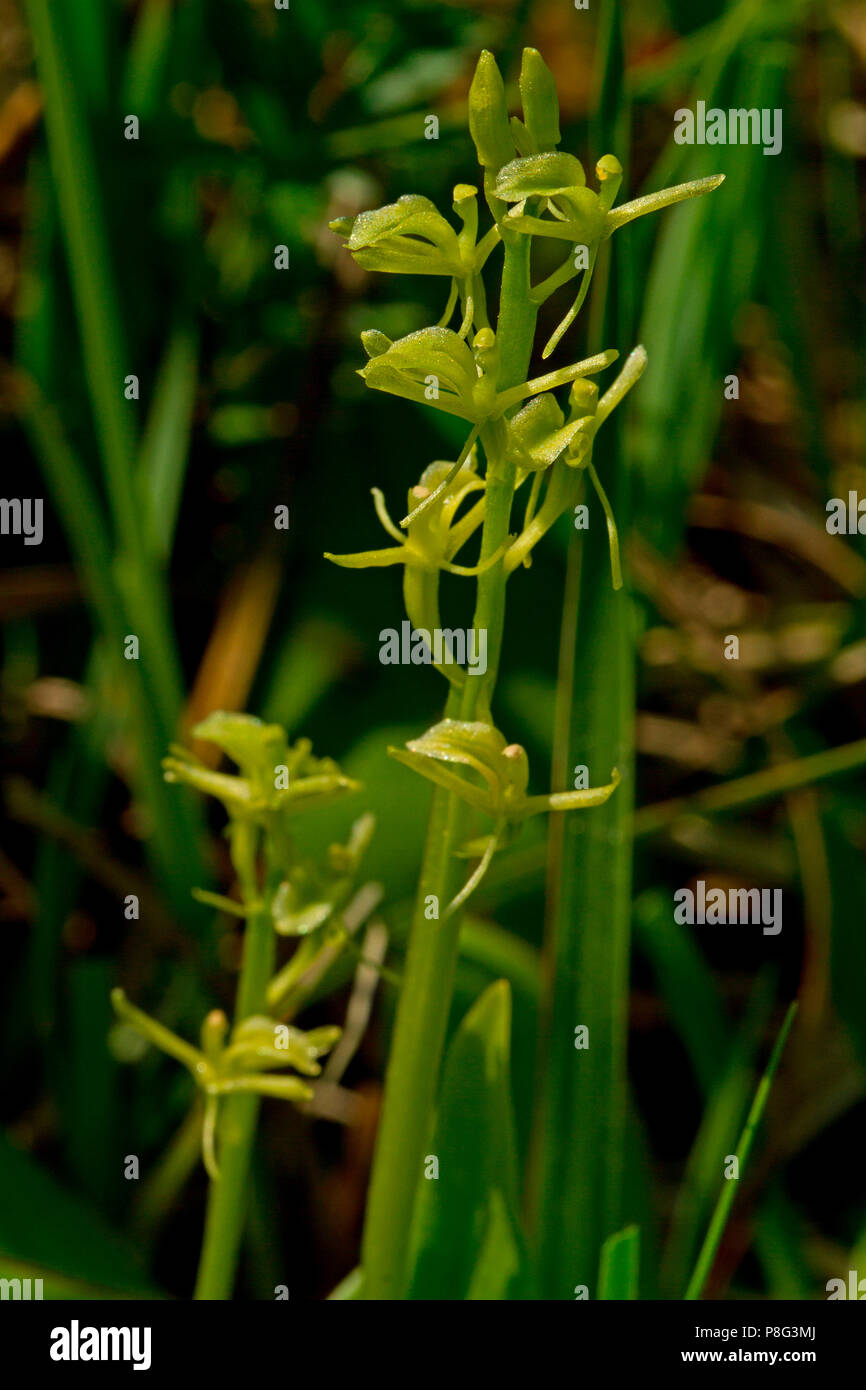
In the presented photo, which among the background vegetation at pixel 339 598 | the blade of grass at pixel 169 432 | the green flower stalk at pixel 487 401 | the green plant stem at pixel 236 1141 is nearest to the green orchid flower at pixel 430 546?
the green flower stalk at pixel 487 401

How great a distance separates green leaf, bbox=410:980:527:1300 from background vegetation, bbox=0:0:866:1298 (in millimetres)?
289

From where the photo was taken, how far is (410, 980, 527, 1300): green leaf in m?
0.72

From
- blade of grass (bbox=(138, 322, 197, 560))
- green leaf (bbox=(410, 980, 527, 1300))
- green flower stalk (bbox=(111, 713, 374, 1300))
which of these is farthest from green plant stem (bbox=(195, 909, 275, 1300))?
blade of grass (bbox=(138, 322, 197, 560))

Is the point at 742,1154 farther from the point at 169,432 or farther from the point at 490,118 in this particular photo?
the point at 169,432

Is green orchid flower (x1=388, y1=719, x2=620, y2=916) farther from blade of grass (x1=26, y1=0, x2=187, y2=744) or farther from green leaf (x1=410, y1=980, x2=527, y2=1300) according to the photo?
blade of grass (x1=26, y1=0, x2=187, y2=744)

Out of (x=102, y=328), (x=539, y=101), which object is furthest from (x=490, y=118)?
(x=102, y=328)

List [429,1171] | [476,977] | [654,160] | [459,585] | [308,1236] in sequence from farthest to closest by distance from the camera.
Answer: [654,160] → [459,585] → [308,1236] → [476,977] → [429,1171]

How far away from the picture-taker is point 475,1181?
741 millimetres

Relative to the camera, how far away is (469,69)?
1566 mm

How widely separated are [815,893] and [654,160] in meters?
1.01

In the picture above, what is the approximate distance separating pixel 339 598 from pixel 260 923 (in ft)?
2.43

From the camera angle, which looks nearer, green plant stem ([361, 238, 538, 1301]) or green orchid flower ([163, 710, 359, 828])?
green plant stem ([361, 238, 538, 1301])
